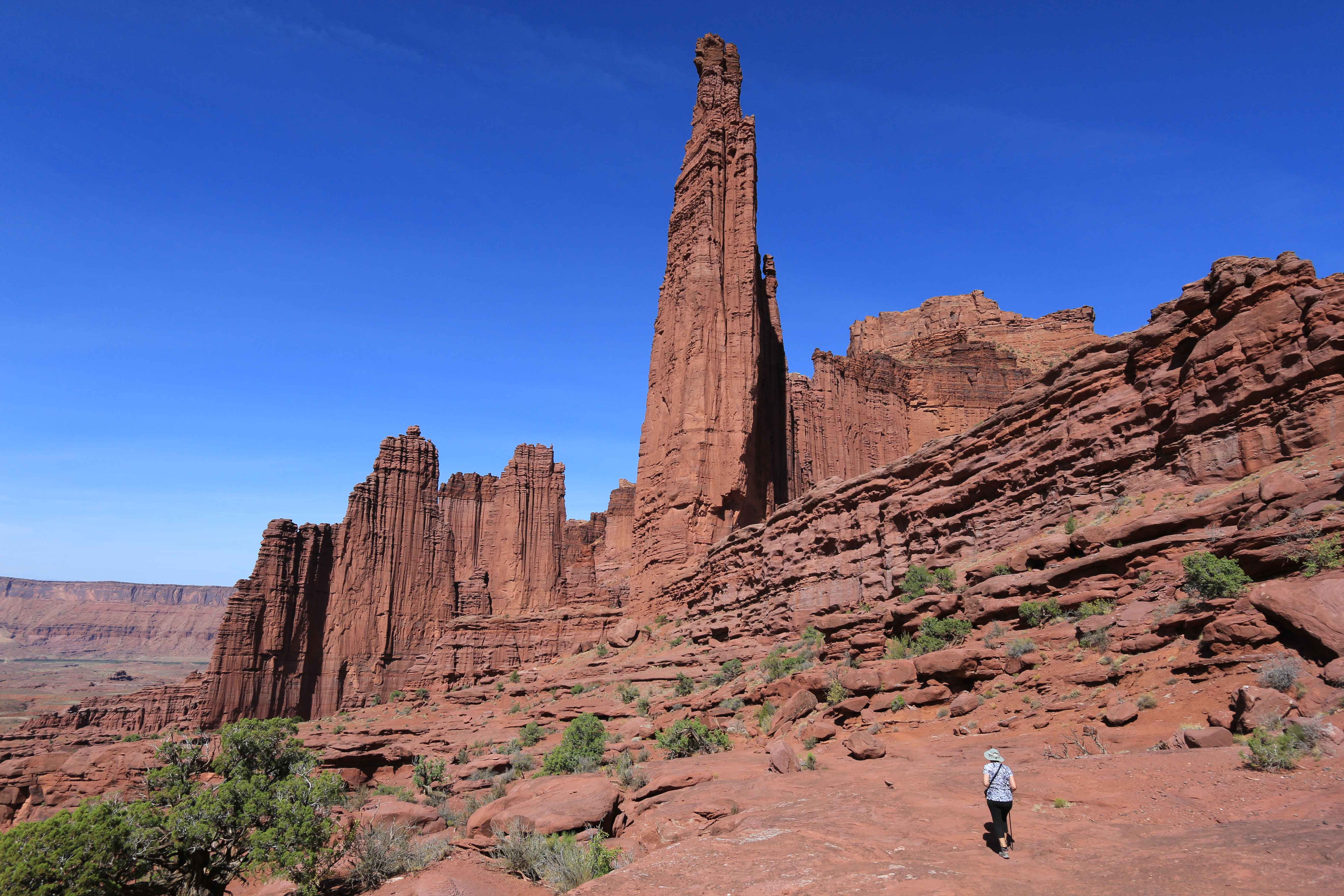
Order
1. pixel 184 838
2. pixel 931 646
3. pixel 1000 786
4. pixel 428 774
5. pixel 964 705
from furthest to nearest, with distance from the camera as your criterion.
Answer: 1. pixel 428 774
2. pixel 931 646
3. pixel 964 705
4. pixel 184 838
5. pixel 1000 786

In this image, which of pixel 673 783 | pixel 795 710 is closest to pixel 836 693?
pixel 795 710

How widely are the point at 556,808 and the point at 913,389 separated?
4664cm

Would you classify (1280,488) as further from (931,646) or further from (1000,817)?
(1000,817)

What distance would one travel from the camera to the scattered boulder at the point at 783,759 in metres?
12.1

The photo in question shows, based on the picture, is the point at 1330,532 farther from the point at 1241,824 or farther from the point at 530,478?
the point at 530,478

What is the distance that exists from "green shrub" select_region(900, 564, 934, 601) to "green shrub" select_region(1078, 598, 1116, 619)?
5.71m

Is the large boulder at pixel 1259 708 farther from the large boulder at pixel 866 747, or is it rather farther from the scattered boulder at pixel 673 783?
the scattered boulder at pixel 673 783

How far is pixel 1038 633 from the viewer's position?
43.4 ft

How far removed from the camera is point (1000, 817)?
7.29 m

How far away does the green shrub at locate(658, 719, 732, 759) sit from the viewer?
15461 mm

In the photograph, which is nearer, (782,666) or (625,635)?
(782,666)

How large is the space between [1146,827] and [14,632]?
247454 millimetres

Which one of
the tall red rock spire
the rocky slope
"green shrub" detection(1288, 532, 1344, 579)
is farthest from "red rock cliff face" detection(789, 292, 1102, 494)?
"green shrub" detection(1288, 532, 1344, 579)

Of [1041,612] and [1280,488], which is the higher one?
[1280,488]
